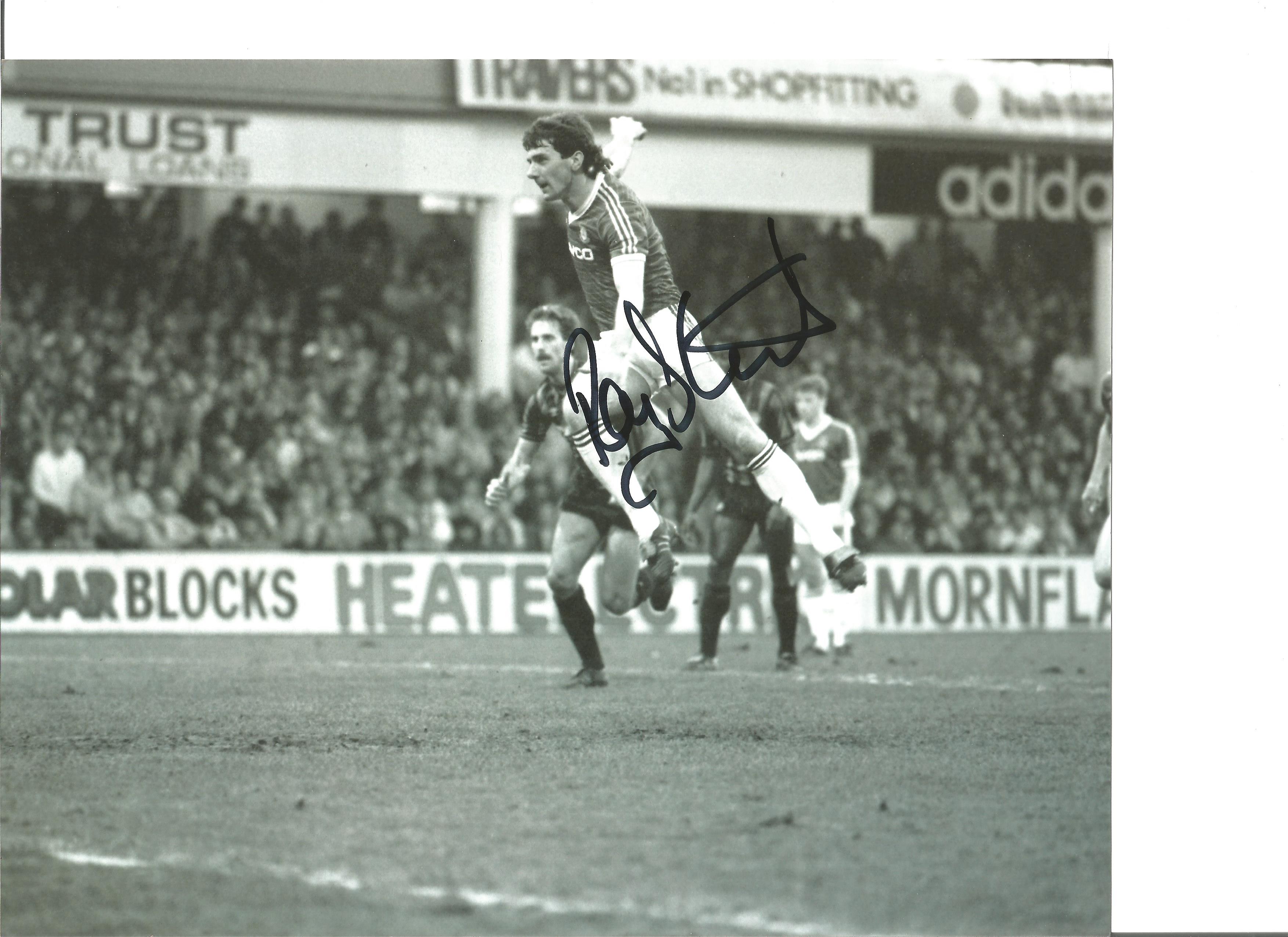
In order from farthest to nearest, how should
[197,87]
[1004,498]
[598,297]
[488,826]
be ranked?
[1004,498] < [197,87] < [598,297] < [488,826]

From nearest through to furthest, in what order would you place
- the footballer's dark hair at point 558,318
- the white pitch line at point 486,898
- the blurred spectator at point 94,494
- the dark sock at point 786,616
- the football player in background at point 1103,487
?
the white pitch line at point 486,898, the football player in background at point 1103,487, the footballer's dark hair at point 558,318, the dark sock at point 786,616, the blurred spectator at point 94,494

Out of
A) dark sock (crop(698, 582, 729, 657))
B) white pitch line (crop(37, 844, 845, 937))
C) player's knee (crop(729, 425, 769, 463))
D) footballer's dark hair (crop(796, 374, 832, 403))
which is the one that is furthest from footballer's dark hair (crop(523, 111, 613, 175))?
footballer's dark hair (crop(796, 374, 832, 403))

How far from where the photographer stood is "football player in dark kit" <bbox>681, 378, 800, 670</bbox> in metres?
10.0

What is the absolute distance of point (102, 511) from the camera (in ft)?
45.9

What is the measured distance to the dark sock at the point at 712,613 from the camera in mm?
10430

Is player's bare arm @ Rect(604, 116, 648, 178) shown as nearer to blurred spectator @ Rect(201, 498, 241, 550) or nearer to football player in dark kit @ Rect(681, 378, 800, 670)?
football player in dark kit @ Rect(681, 378, 800, 670)

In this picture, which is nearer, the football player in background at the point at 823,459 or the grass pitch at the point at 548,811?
the grass pitch at the point at 548,811

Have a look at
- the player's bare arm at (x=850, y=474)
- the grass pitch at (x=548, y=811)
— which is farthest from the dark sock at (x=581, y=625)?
the player's bare arm at (x=850, y=474)

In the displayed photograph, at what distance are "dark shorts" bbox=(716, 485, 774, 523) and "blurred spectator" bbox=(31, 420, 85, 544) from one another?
237 inches
